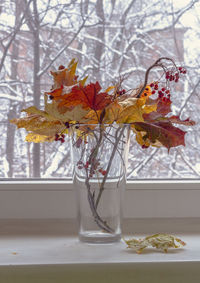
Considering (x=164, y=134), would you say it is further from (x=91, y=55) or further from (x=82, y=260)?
(x=91, y=55)

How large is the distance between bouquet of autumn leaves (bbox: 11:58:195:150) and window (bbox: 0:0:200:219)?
319 mm

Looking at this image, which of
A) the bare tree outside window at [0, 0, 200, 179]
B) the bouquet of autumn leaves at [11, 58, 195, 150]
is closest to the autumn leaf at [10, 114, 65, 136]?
the bouquet of autumn leaves at [11, 58, 195, 150]

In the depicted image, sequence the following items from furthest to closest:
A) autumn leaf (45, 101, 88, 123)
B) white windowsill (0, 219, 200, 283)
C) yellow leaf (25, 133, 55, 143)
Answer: yellow leaf (25, 133, 55, 143) → autumn leaf (45, 101, 88, 123) → white windowsill (0, 219, 200, 283)

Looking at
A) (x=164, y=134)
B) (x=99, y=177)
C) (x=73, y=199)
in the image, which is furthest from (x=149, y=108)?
(x=73, y=199)

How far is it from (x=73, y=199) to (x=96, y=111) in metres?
0.37

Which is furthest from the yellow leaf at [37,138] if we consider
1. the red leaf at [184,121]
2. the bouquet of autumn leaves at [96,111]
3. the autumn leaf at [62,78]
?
the red leaf at [184,121]

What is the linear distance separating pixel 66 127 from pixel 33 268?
0.92 feet

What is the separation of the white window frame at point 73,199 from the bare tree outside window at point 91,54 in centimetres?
7

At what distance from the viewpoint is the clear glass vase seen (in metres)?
0.96

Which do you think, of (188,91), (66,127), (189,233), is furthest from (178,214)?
(66,127)

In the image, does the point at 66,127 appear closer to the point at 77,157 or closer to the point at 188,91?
the point at 77,157

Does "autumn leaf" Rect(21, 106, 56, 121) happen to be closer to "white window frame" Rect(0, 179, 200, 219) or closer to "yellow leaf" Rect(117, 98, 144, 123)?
"yellow leaf" Rect(117, 98, 144, 123)

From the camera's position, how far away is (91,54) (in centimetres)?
134

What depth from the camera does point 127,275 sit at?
82 centimetres
